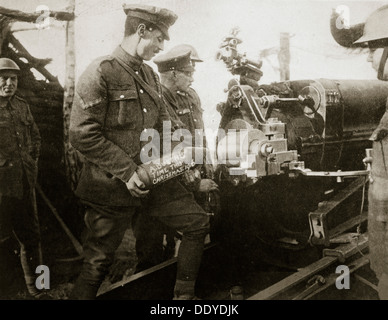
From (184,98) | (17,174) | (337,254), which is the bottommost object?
(337,254)

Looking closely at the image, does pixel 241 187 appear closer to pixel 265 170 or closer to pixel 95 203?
pixel 265 170

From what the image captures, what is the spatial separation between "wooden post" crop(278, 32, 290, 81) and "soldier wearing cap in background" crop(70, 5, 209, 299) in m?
3.71

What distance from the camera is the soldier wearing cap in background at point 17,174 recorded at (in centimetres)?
331

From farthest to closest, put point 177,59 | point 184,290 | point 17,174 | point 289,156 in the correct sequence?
point 177,59 → point 17,174 → point 289,156 → point 184,290

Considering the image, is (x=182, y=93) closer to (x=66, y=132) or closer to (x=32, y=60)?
(x=66, y=132)

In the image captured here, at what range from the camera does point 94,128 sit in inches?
89.7

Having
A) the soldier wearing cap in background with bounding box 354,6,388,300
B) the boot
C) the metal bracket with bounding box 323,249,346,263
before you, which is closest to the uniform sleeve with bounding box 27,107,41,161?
the boot

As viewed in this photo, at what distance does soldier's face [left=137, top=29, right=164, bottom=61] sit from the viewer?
8.16ft

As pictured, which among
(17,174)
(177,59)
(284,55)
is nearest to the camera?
(17,174)

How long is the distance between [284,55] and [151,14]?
507 centimetres

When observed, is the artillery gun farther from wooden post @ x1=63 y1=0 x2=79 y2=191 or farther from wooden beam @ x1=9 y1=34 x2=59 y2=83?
wooden beam @ x1=9 y1=34 x2=59 y2=83

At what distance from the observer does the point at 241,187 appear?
363cm

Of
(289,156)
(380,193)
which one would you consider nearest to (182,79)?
(289,156)
